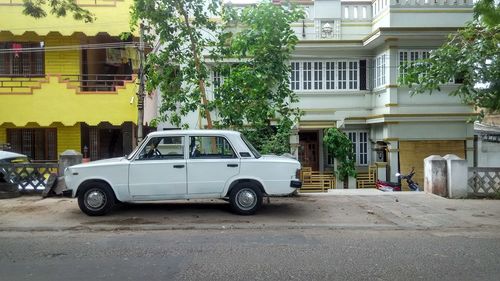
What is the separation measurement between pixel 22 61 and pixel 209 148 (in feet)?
42.5

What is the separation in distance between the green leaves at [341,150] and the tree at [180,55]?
7.31 metres

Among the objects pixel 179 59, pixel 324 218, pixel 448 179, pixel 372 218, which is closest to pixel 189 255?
pixel 324 218

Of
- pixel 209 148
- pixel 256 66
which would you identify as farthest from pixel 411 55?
pixel 209 148

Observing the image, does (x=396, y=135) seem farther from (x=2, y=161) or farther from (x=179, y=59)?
(x=2, y=161)

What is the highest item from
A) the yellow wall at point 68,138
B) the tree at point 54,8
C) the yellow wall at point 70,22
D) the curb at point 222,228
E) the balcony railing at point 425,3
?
the balcony railing at point 425,3

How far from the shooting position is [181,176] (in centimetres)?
973

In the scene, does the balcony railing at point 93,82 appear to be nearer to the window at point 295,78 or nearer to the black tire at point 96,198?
the window at point 295,78

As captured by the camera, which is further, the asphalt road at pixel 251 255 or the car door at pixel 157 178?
the car door at pixel 157 178

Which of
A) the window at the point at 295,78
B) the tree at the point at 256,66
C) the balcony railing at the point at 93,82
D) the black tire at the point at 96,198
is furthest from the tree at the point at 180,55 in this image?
the window at the point at 295,78

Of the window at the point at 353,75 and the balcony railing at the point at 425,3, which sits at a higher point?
the balcony railing at the point at 425,3

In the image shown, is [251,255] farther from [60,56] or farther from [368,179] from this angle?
[60,56]

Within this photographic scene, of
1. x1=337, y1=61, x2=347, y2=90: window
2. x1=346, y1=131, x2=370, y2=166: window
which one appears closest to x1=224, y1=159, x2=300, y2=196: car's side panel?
x1=337, y1=61, x2=347, y2=90: window

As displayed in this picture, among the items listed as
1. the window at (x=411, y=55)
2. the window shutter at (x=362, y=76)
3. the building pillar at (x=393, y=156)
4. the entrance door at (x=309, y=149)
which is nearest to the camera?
the window at (x=411, y=55)

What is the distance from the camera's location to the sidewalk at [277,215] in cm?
923
